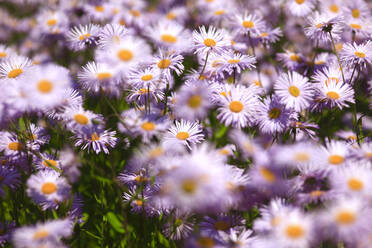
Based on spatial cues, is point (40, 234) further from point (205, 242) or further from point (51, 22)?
point (51, 22)

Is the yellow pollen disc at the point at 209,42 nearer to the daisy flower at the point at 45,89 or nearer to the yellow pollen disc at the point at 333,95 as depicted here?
the yellow pollen disc at the point at 333,95

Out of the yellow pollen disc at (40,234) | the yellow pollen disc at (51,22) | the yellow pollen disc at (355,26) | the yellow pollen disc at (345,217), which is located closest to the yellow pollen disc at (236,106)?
the yellow pollen disc at (345,217)

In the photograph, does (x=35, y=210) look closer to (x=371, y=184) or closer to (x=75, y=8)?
(x=371, y=184)

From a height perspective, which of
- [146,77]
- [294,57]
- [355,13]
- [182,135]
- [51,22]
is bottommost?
[182,135]

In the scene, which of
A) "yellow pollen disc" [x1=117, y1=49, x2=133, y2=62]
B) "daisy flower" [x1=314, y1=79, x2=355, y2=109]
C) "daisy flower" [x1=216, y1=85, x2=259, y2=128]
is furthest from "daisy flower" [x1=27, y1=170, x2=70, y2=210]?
"daisy flower" [x1=314, y1=79, x2=355, y2=109]

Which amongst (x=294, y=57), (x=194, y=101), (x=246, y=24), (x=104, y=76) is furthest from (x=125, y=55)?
(x=294, y=57)

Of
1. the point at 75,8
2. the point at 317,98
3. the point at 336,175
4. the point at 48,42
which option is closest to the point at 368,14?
A: the point at 317,98
